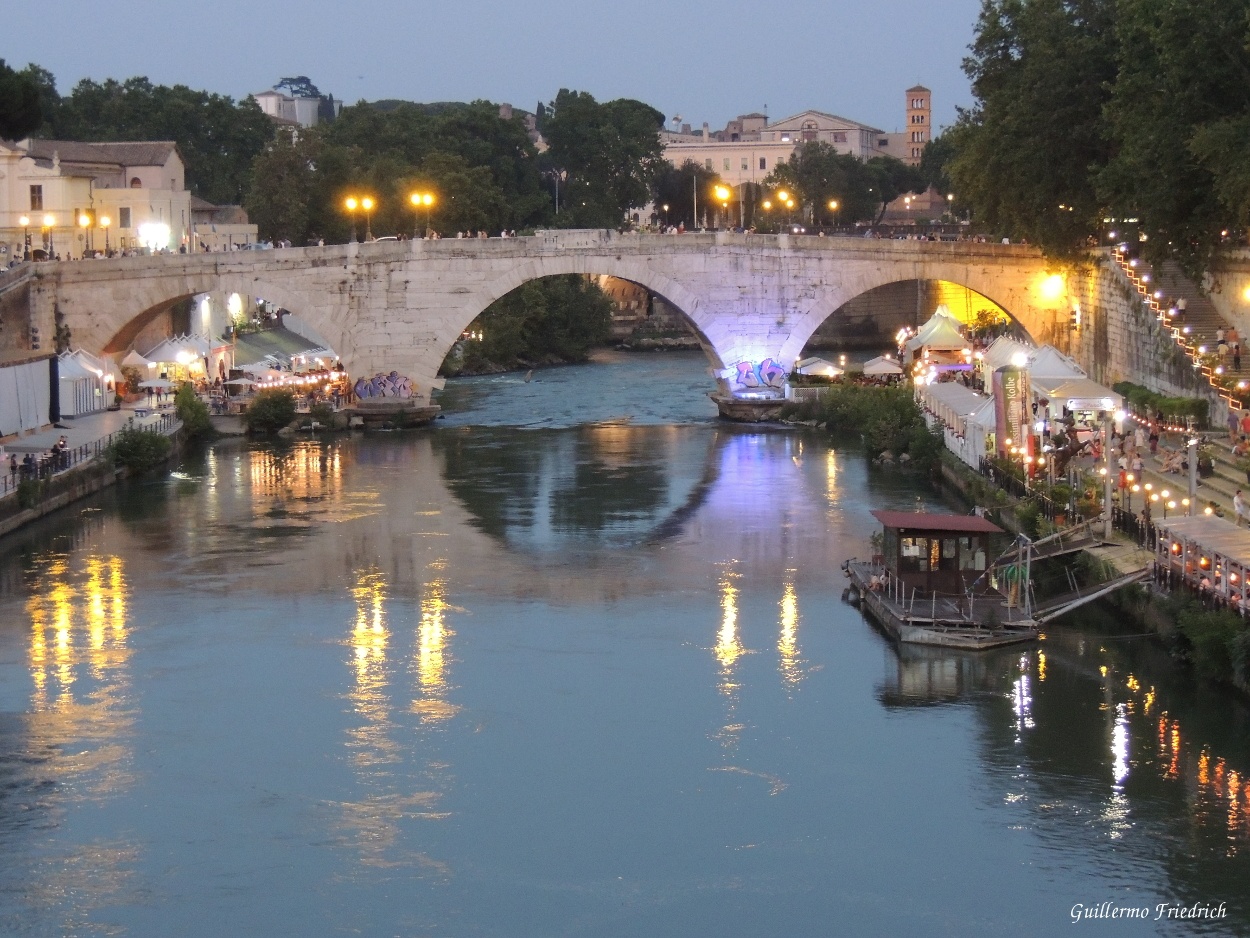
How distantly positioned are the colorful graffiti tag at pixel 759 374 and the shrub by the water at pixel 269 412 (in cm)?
1074

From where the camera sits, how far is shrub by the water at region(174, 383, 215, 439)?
40.1 m

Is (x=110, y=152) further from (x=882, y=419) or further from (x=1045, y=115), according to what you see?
(x=1045, y=115)

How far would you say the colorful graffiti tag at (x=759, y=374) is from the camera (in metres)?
45.2

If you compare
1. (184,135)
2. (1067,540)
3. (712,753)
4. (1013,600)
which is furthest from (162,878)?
(184,135)

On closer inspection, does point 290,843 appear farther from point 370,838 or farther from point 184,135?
point 184,135

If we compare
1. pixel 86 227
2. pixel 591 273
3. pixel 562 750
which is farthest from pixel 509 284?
pixel 562 750

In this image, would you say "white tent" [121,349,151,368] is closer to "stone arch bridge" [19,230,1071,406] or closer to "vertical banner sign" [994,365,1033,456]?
"stone arch bridge" [19,230,1071,406]

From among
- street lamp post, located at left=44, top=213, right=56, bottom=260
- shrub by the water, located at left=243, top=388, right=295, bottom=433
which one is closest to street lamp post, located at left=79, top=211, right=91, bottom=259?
street lamp post, located at left=44, top=213, right=56, bottom=260

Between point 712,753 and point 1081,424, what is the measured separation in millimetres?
15039

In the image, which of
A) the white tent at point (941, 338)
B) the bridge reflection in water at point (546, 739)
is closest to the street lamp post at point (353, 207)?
the white tent at point (941, 338)

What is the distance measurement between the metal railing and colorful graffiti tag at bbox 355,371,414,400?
8358mm

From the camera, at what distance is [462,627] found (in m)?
22.6

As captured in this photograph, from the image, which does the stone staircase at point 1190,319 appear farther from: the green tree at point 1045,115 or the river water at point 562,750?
the river water at point 562,750

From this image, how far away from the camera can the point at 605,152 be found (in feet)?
273
